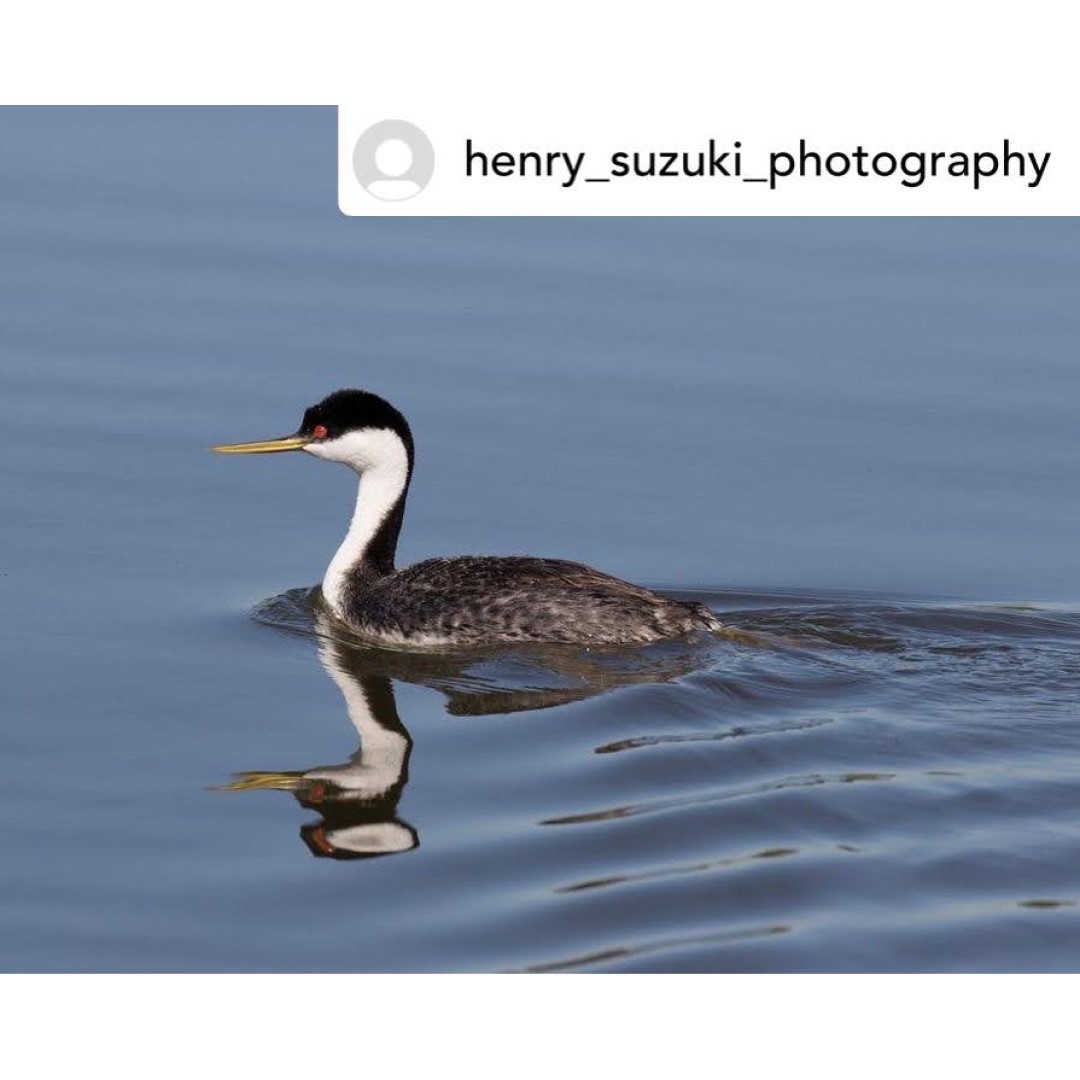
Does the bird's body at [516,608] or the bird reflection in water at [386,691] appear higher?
the bird's body at [516,608]

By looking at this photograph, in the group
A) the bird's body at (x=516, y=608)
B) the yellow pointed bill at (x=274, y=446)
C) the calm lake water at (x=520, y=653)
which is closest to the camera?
the calm lake water at (x=520, y=653)

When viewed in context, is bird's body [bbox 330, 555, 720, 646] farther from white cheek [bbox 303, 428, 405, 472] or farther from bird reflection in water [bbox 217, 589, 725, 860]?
white cheek [bbox 303, 428, 405, 472]

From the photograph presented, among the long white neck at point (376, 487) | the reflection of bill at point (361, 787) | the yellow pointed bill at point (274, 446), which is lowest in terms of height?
the reflection of bill at point (361, 787)

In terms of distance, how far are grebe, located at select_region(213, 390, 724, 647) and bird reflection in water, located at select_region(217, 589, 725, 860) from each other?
4.1 inches

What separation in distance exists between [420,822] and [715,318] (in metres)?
7.25

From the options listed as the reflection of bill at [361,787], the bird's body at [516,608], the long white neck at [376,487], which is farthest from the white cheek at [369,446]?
the reflection of bill at [361,787]

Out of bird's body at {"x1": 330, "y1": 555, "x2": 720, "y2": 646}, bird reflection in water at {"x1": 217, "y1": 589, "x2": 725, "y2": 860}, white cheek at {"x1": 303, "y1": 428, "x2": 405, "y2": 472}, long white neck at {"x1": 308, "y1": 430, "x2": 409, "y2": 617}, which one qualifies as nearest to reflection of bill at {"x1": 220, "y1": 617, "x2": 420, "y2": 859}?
bird reflection in water at {"x1": 217, "y1": 589, "x2": 725, "y2": 860}

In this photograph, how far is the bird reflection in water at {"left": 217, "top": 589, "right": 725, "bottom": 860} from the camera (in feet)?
31.3

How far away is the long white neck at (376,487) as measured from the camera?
1273 centimetres

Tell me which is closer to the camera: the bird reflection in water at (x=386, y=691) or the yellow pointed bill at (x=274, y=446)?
the bird reflection in water at (x=386, y=691)

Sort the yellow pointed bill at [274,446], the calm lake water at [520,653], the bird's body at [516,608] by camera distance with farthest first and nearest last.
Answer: the yellow pointed bill at [274,446] < the bird's body at [516,608] < the calm lake water at [520,653]

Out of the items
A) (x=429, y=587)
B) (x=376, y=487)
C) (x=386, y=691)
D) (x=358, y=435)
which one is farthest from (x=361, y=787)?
(x=358, y=435)

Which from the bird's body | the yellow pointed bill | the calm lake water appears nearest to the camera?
the calm lake water

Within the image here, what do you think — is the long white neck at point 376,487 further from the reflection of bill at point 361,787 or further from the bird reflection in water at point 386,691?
the reflection of bill at point 361,787
